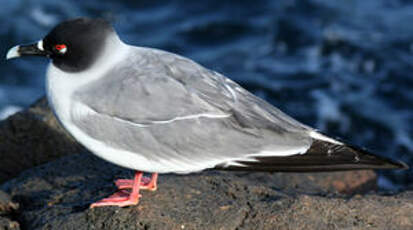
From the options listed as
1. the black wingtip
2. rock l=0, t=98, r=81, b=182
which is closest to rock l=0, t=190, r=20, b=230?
rock l=0, t=98, r=81, b=182

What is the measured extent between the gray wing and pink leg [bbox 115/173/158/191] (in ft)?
1.95

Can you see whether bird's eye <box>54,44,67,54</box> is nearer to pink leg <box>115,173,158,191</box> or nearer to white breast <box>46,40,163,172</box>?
white breast <box>46,40,163,172</box>

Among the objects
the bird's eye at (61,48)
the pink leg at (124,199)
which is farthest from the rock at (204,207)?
the bird's eye at (61,48)

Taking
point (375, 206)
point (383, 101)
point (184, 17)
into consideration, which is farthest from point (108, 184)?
point (184, 17)

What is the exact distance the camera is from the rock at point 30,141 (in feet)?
24.3

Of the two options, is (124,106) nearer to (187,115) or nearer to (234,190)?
(187,115)

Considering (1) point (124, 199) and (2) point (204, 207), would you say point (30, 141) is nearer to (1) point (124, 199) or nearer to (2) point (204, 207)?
(1) point (124, 199)

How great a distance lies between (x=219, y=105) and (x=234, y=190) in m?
0.96

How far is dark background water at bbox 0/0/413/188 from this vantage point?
35.2 feet

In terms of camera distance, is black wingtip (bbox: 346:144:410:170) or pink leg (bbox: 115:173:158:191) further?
pink leg (bbox: 115:173:158:191)

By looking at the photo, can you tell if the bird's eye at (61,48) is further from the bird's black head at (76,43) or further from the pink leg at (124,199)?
the pink leg at (124,199)

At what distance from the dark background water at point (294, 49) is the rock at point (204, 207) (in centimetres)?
421

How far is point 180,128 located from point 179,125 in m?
0.03

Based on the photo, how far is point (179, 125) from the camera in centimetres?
501
